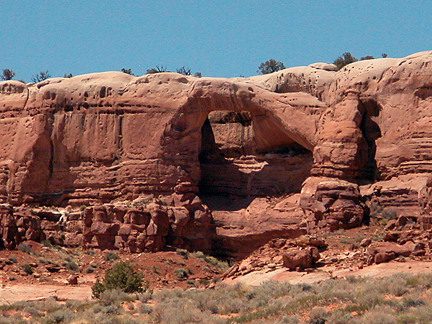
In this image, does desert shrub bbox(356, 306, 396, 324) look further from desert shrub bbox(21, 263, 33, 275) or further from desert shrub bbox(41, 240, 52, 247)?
desert shrub bbox(41, 240, 52, 247)

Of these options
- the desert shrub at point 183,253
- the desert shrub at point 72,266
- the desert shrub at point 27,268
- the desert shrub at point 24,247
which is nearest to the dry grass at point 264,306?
the desert shrub at point 27,268

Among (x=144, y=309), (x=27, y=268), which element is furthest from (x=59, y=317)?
(x=27, y=268)

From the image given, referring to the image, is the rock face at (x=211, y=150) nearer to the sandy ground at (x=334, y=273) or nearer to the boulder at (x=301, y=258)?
the boulder at (x=301, y=258)

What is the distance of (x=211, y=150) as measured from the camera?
194 ft

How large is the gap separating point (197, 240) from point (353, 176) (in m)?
7.38

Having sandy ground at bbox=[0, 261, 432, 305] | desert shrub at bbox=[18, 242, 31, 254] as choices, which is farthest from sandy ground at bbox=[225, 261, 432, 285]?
desert shrub at bbox=[18, 242, 31, 254]

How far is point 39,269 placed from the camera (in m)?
48.9

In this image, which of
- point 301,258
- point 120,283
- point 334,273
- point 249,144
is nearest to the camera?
point 334,273

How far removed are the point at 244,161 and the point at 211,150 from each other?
1.81 m

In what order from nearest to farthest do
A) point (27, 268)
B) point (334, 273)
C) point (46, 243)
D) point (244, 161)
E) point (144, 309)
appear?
point (144, 309), point (334, 273), point (27, 268), point (46, 243), point (244, 161)

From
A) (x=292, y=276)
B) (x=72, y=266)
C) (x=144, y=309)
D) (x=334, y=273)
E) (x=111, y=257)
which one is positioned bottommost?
(x=144, y=309)

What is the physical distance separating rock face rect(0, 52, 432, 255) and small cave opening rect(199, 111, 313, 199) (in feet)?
0.18

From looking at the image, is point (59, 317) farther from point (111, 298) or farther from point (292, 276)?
point (292, 276)

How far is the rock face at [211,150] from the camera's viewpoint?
51156 mm
